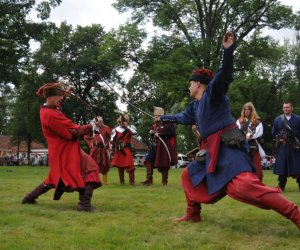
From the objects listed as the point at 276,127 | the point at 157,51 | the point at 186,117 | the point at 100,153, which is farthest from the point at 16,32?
the point at 186,117

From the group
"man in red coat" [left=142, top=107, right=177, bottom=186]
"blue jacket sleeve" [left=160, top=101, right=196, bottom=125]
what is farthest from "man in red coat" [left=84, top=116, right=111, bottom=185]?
"blue jacket sleeve" [left=160, top=101, right=196, bottom=125]

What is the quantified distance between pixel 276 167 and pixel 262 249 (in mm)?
6330

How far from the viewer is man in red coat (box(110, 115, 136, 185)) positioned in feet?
38.5

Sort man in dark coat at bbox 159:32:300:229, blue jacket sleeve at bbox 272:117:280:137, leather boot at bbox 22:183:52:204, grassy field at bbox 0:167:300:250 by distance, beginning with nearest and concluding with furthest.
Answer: grassy field at bbox 0:167:300:250 → man in dark coat at bbox 159:32:300:229 → leather boot at bbox 22:183:52:204 → blue jacket sleeve at bbox 272:117:280:137

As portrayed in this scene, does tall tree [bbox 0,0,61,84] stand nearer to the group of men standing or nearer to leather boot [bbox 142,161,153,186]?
leather boot [bbox 142,161,153,186]

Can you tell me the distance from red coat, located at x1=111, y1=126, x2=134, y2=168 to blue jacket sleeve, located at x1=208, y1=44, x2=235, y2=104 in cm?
684

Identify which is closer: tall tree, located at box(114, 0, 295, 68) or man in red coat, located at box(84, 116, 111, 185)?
man in red coat, located at box(84, 116, 111, 185)

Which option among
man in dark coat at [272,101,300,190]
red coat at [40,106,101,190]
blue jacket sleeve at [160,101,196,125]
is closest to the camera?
blue jacket sleeve at [160,101,196,125]

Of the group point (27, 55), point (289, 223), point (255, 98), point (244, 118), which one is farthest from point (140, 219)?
point (255, 98)

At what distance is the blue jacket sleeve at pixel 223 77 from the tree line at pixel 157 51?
20630mm

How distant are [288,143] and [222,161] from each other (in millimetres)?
5621

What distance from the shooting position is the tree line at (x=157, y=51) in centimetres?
2508

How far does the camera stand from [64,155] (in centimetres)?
671

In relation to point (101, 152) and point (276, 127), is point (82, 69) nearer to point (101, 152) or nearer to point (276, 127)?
point (101, 152)
